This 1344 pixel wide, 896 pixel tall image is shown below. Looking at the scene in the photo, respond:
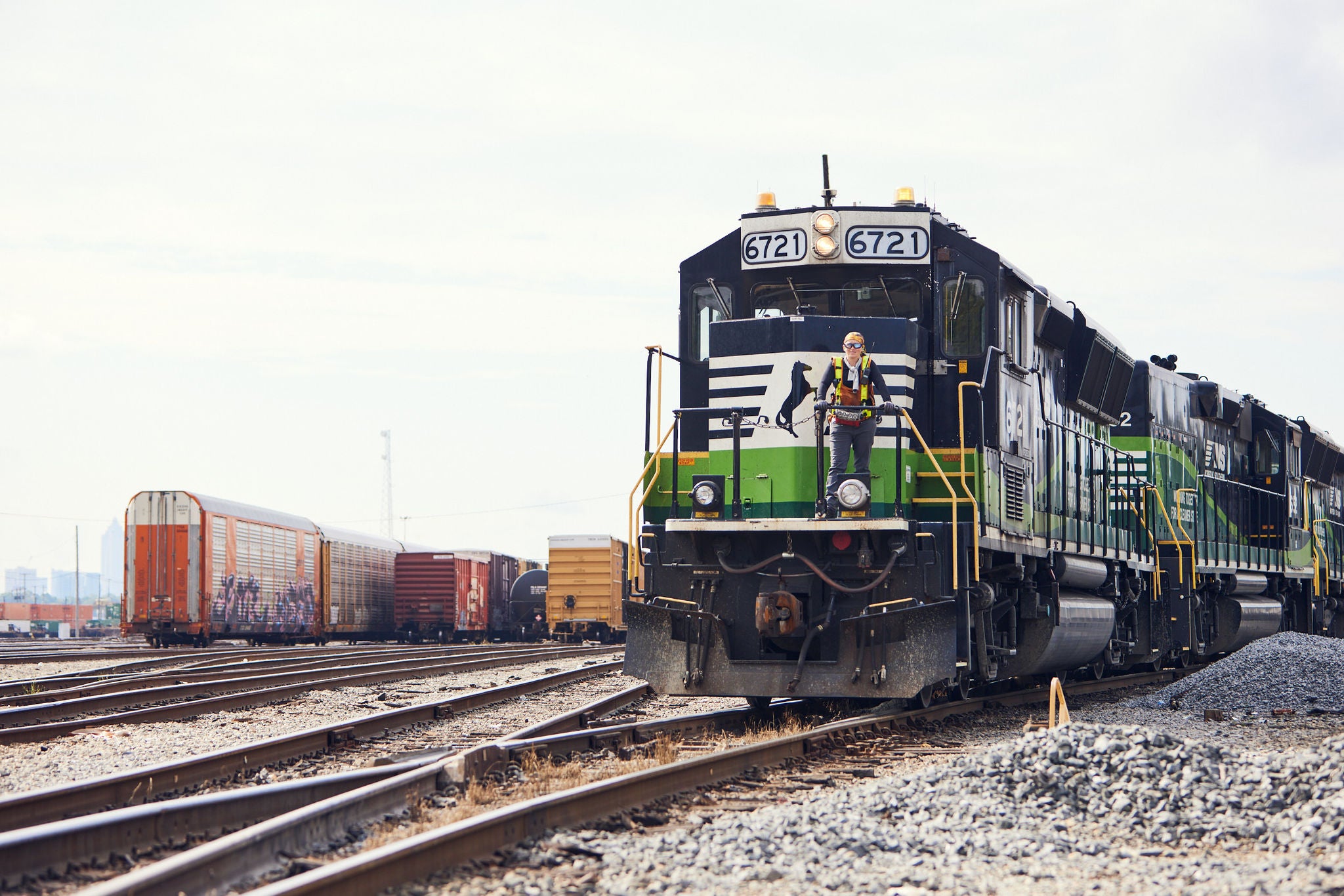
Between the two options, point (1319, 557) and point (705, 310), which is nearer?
point (705, 310)

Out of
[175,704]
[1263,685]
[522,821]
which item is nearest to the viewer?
[522,821]

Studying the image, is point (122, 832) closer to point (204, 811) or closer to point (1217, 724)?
point (204, 811)

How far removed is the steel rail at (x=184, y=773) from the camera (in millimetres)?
5590

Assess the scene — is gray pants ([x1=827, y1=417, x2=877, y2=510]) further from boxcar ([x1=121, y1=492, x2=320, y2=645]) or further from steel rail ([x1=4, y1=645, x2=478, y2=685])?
boxcar ([x1=121, y1=492, x2=320, y2=645])

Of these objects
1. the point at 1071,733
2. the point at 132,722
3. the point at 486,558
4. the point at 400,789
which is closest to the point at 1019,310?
the point at 1071,733

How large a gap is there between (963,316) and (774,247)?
4.81 ft

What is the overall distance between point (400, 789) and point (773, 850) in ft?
5.76

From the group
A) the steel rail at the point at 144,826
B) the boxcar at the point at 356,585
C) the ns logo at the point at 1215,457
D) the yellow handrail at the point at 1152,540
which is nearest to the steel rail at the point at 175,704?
the steel rail at the point at 144,826

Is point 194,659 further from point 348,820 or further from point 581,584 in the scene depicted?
point 348,820

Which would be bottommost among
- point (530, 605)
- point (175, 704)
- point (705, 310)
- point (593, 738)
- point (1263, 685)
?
point (530, 605)

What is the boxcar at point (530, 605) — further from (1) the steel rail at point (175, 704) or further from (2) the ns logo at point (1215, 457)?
(2) the ns logo at point (1215, 457)

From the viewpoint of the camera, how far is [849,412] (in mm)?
9250

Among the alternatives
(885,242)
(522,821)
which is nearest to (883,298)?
(885,242)

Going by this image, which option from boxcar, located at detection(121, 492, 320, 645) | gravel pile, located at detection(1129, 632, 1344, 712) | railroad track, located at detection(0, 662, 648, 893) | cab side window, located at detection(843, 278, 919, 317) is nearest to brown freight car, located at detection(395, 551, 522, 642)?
boxcar, located at detection(121, 492, 320, 645)
